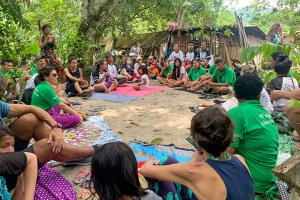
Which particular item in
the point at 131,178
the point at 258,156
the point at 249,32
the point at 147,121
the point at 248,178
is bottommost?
the point at 147,121

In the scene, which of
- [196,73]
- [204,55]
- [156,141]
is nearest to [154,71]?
[204,55]

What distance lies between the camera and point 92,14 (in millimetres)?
9523

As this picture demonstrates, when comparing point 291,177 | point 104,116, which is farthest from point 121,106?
point 291,177

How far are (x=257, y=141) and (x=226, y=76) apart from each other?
5265mm

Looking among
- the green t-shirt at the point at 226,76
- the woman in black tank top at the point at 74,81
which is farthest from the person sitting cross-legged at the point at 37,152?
the green t-shirt at the point at 226,76

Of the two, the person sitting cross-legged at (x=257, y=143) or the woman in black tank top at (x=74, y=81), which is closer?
the person sitting cross-legged at (x=257, y=143)

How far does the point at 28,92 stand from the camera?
4.98m

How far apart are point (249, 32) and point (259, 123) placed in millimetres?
13054

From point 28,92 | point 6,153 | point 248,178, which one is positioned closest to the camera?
point 248,178

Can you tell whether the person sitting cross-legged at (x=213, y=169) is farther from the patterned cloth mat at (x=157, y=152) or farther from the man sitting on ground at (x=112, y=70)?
the man sitting on ground at (x=112, y=70)

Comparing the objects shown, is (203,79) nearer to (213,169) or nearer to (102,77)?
(102,77)

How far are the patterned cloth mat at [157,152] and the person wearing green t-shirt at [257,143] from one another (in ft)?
3.79

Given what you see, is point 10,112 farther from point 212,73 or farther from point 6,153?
point 212,73

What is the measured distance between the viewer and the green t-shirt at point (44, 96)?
153 inches
